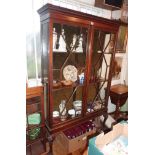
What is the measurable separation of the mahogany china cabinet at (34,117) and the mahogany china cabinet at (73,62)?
0.10 meters

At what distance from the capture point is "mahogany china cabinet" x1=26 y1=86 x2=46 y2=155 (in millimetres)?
1741

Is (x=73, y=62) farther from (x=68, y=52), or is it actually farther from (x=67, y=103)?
(x=67, y=103)

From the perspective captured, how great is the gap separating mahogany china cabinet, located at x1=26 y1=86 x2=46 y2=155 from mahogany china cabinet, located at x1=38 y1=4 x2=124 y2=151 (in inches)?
3.8

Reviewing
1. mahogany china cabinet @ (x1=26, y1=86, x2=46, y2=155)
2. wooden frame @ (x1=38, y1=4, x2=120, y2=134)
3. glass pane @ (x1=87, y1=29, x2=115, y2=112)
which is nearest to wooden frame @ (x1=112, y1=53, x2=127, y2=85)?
glass pane @ (x1=87, y1=29, x2=115, y2=112)

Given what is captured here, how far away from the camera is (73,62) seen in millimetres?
1920

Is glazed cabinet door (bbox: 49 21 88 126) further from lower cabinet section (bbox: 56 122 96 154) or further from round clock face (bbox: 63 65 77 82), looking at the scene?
lower cabinet section (bbox: 56 122 96 154)

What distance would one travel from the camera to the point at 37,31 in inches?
71.6

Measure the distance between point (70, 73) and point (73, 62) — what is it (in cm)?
15

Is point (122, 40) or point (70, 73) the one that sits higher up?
point (122, 40)

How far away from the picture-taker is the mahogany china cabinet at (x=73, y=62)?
158 centimetres

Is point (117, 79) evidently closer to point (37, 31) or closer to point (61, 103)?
point (61, 103)

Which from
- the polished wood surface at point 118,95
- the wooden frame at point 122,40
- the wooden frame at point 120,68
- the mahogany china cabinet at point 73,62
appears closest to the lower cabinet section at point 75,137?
the mahogany china cabinet at point 73,62

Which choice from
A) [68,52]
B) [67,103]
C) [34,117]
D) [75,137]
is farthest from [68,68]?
[75,137]
